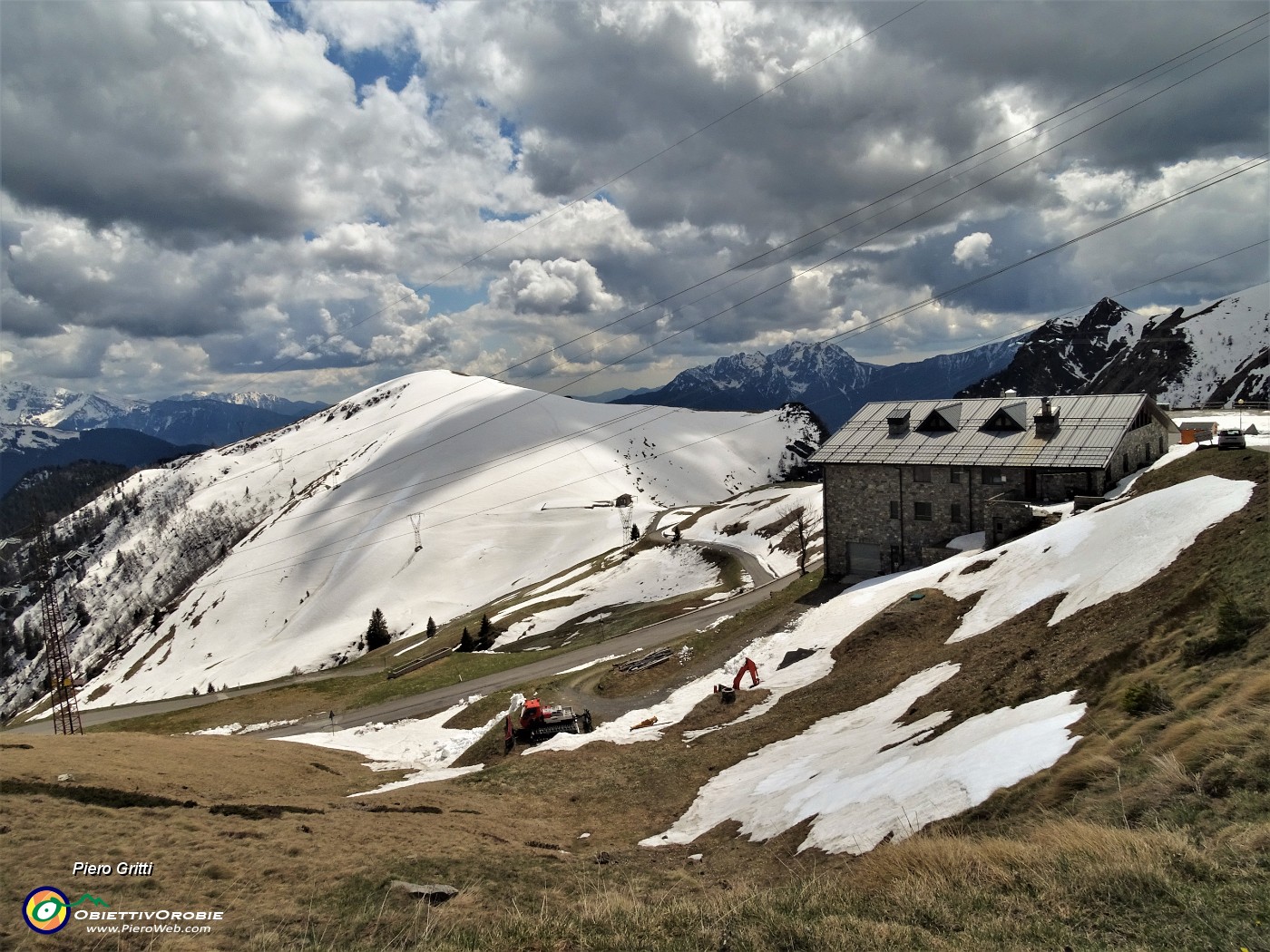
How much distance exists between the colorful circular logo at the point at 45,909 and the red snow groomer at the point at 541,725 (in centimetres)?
2223

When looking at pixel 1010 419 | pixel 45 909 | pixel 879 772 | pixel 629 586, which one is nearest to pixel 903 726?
pixel 879 772

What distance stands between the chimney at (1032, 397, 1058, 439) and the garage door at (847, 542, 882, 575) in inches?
525

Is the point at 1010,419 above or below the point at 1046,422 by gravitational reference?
above

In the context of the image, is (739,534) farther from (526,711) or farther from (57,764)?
(57,764)

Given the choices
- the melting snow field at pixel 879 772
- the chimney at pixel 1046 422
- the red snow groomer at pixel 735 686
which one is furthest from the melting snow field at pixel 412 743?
the chimney at pixel 1046 422

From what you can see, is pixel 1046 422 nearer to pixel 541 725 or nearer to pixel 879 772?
pixel 879 772

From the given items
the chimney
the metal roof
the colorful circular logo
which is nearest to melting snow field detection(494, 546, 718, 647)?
the metal roof

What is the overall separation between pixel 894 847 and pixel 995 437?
140 ft

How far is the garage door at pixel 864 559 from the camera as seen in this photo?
50188 millimetres

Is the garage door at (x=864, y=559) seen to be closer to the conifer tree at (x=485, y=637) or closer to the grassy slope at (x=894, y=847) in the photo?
the grassy slope at (x=894, y=847)

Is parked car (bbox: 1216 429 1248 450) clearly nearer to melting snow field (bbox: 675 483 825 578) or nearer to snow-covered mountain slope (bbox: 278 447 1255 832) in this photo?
snow-covered mountain slope (bbox: 278 447 1255 832)

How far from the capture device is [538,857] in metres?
16.5

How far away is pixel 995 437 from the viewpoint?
4697cm

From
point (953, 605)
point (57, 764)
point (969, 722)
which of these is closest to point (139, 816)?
point (57, 764)
